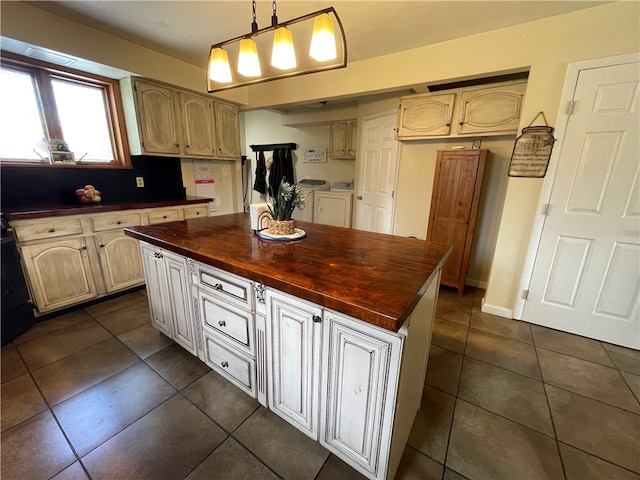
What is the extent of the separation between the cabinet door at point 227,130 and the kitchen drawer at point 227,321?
262 cm

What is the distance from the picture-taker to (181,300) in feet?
5.43

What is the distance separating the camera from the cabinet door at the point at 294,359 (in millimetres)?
1059

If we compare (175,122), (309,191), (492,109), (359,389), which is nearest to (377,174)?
(309,191)

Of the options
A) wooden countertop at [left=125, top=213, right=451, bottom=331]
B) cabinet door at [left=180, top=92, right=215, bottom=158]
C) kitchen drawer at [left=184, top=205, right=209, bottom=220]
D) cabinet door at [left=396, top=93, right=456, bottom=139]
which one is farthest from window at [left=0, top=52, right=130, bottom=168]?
cabinet door at [left=396, top=93, right=456, bottom=139]

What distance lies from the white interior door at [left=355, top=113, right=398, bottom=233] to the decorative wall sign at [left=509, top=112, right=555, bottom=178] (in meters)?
1.31

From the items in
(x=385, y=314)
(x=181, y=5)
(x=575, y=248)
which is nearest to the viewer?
(x=385, y=314)

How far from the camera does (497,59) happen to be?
81.9 inches

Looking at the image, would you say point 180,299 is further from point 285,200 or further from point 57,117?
point 57,117

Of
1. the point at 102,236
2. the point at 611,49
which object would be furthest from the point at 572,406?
the point at 102,236

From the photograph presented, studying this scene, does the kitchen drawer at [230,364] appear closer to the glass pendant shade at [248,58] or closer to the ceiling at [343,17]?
the glass pendant shade at [248,58]

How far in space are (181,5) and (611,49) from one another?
10.1 ft

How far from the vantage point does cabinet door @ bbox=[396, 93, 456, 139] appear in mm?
2609

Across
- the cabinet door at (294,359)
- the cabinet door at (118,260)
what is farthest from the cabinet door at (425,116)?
the cabinet door at (118,260)

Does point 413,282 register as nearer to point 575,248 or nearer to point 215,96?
point 575,248
